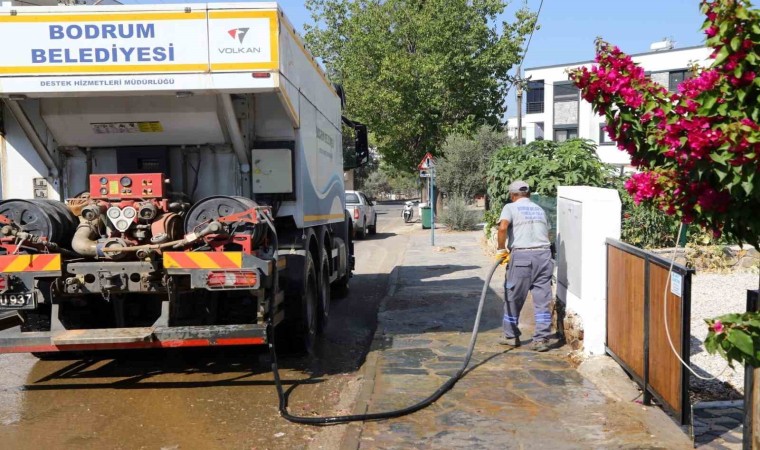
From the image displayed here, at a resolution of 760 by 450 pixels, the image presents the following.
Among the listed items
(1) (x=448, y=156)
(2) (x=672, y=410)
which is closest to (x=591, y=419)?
(2) (x=672, y=410)

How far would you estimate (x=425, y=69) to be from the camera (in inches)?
1105

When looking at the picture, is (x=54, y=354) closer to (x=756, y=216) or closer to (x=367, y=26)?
(x=756, y=216)

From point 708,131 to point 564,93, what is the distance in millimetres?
44658

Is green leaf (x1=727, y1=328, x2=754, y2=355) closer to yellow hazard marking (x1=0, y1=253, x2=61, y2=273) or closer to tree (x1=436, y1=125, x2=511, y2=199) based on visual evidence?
yellow hazard marking (x1=0, y1=253, x2=61, y2=273)

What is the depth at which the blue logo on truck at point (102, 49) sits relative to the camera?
236 inches

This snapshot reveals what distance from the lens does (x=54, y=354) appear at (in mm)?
7582

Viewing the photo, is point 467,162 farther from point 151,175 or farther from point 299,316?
point 151,175

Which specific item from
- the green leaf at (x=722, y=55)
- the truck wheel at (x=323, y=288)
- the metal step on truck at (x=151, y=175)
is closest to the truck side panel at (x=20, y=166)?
the metal step on truck at (x=151, y=175)

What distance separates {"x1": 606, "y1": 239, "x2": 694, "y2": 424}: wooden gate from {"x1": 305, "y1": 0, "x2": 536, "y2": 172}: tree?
75.2 ft

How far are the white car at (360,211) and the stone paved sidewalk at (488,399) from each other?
1335cm

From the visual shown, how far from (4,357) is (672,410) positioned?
6883mm

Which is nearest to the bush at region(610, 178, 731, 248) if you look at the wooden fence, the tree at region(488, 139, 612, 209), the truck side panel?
the tree at region(488, 139, 612, 209)

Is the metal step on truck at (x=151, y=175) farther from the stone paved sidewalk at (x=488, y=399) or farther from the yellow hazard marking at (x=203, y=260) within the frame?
the stone paved sidewalk at (x=488, y=399)

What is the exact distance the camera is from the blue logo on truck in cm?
599
